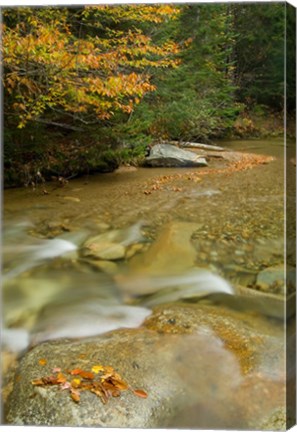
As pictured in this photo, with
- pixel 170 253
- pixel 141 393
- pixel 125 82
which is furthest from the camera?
pixel 125 82

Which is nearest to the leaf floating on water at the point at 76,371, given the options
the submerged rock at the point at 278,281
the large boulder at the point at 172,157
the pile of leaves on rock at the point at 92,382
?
the pile of leaves on rock at the point at 92,382

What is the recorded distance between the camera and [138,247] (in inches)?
92.9

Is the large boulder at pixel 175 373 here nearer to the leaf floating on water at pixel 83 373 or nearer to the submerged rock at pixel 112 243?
the leaf floating on water at pixel 83 373

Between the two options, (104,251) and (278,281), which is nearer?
(278,281)

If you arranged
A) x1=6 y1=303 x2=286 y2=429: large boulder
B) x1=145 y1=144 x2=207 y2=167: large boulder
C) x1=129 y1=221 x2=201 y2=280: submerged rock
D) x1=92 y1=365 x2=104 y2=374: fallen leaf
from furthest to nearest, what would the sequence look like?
x1=145 y1=144 x2=207 y2=167: large boulder → x1=129 y1=221 x2=201 y2=280: submerged rock → x1=92 y1=365 x2=104 y2=374: fallen leaf → x1=6 y1=303 x2=286 y2=429: large boulder

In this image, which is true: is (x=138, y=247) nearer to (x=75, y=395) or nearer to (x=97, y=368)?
(x=97, y=368)

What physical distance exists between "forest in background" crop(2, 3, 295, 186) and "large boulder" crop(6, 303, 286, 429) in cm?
80

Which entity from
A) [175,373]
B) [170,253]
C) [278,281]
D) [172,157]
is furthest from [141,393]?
[172,157]

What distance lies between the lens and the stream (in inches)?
88.5

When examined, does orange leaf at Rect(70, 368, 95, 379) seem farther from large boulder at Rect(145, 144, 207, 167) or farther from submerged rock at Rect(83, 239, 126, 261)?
large boulder at Rect(145, 144, 207, 167)

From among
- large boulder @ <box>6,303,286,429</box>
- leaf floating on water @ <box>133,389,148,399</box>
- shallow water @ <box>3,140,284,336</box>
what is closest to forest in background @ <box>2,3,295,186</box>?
shallow water @ <box>3,140,284,336</box>

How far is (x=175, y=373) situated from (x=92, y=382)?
34cm

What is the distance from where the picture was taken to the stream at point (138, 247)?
7.38 feet

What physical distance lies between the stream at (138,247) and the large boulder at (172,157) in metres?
0.03
